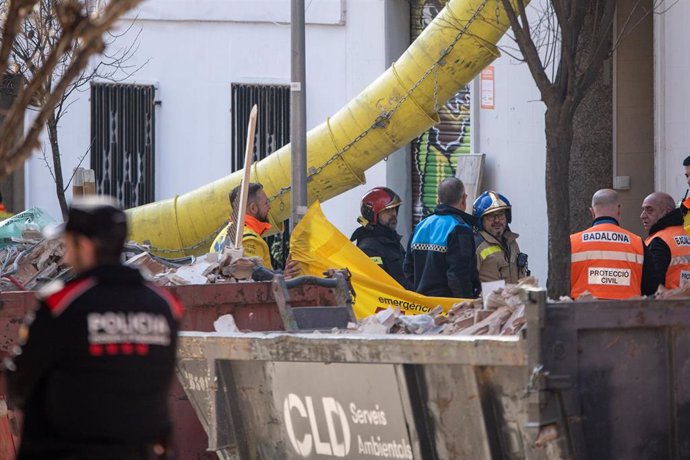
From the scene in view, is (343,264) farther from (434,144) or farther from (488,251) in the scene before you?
(434,144)

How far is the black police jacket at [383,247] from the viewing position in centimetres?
1184

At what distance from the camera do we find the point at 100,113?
20.0 meters

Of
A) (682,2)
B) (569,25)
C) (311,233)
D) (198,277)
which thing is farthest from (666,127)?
(198,277)

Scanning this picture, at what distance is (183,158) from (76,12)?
1517cm

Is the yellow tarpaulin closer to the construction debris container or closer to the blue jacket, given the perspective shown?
the blue jacket

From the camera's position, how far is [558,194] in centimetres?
1126

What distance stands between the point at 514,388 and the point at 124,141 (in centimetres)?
1484

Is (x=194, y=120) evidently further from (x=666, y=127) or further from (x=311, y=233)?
(x=311, y=233)

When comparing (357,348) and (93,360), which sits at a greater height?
(93,360)

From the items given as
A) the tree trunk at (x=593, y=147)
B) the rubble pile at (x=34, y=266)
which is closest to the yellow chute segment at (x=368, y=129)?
the tree trunk at (x=593, y=147)

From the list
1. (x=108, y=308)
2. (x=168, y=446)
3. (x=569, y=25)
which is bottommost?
(x=168, y=446)

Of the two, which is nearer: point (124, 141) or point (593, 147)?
point (593, 147)

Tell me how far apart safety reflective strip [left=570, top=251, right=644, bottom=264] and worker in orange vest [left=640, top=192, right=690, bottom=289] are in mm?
234

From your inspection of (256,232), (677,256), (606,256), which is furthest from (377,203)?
(677,256)
